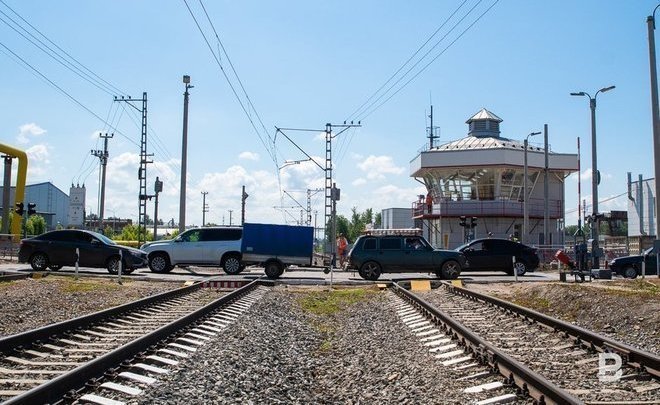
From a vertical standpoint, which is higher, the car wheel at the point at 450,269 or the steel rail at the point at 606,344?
the car wheel at the point at 450,269

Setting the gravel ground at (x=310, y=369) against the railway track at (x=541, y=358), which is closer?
the railway track at (x=541, y=358)

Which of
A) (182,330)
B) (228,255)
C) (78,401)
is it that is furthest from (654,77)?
(78,401)

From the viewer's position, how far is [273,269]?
25797mm

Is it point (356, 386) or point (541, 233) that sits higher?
point (541, 233)

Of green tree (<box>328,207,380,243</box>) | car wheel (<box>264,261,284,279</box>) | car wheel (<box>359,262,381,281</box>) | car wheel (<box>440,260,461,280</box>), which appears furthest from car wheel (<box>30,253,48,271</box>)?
green tree (<box>328,207,380,243</box>)

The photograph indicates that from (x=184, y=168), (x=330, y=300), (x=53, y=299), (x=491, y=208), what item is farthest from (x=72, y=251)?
(x=491, y=208)

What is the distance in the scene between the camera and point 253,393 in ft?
21.9

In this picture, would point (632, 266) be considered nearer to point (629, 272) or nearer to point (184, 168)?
point (629, 272)

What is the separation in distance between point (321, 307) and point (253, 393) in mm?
9457

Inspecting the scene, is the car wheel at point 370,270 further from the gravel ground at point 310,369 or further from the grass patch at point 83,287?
the gravel ground at point 310,369

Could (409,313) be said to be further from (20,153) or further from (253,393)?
(20,153)

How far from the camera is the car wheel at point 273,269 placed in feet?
84.6

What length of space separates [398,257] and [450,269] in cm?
197

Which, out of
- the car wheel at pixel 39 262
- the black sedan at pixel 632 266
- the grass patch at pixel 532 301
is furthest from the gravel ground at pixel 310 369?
the black sedan at pixel 632 266
